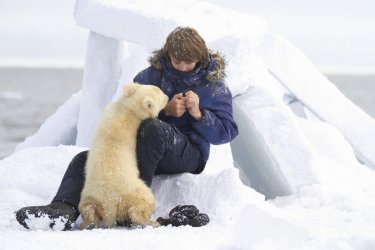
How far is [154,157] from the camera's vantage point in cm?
433

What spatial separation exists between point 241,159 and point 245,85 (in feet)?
3.76

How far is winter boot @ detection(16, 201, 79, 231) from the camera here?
13.3 ft

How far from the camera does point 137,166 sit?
4.32 meters

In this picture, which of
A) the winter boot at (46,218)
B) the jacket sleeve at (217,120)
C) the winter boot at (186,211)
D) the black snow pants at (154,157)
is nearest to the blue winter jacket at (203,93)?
the jacket sleeve at (217,120)

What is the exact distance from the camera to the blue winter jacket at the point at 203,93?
177 inches

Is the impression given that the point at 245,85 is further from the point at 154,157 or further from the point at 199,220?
the point at 199,220

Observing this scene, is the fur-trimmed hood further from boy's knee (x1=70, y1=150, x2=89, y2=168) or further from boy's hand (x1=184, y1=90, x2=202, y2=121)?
boy's knee (x1=70, y1=150, x2=89, y2=168)

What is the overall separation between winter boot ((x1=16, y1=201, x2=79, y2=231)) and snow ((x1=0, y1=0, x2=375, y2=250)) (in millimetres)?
29

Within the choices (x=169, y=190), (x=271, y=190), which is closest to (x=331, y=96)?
(x=271, y=190)

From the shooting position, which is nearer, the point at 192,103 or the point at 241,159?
the point at 192,103

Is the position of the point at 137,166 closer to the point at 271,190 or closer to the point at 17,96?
the point at 271,190

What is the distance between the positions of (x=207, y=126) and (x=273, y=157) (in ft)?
5.64

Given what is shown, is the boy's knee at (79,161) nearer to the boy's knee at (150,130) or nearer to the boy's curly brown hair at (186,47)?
the boy's knee at (150,130)

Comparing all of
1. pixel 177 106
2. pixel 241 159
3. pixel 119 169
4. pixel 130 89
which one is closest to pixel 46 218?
pixel 119 169
